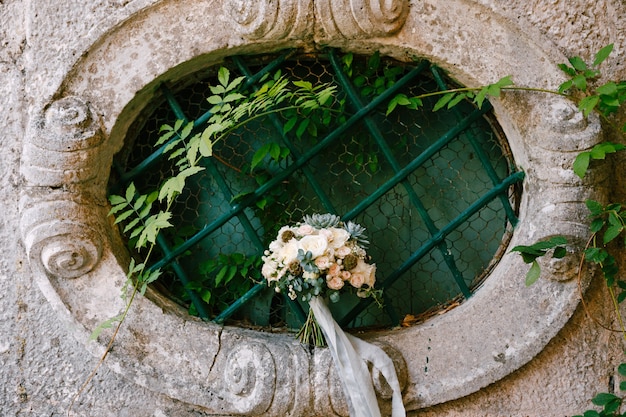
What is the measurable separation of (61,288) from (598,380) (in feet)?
6.05

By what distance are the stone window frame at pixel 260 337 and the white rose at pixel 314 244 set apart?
1.25 feet

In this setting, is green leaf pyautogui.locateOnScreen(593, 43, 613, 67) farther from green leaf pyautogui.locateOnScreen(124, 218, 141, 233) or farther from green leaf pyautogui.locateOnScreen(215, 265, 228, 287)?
green leaf pyautogui.locateOnScreen(124, 218, 141, 233)

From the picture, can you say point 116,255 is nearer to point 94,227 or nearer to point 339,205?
point 94,227

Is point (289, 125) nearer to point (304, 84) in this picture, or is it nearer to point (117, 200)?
point (304, 84)

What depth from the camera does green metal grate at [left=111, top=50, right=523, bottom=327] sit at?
247 centimetres

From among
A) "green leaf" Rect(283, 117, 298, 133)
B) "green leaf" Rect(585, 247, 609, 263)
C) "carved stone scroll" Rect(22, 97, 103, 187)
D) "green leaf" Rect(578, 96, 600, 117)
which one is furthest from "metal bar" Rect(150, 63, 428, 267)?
"green leaf" Rect(585, 247, 609, 263)

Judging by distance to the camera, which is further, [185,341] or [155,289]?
[155,289]

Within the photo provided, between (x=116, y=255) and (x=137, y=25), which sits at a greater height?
(x=137, y=25)

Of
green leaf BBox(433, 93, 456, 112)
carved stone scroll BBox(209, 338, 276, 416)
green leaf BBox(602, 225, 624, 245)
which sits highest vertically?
green leaf BBox(433, 93, 456, 112)

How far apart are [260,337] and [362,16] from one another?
1.13 m

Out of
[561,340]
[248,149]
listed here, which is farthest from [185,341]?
[561,340]

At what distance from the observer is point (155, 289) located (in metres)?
2.56

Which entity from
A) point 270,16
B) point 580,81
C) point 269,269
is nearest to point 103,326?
point 269,269

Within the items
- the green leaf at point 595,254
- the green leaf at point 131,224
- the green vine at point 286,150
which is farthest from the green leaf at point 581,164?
the green leaf at point 131,224
